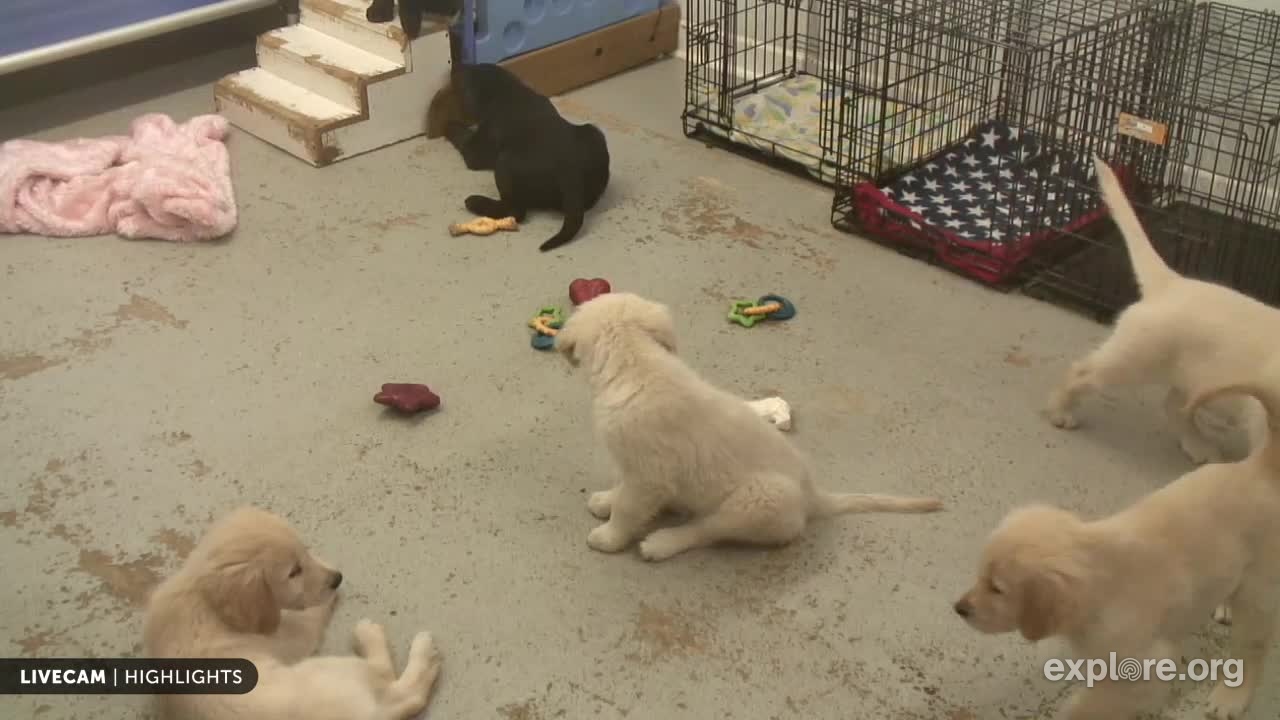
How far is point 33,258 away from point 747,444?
229 centimetres

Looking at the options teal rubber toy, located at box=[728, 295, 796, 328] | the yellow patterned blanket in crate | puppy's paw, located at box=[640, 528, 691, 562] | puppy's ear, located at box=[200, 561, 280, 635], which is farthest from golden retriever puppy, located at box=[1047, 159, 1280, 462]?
puppy's ear, located at box=[200, 561, 280, 635]

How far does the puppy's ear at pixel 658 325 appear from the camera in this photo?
2.10m

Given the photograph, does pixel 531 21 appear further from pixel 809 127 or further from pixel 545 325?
pixel 545 325

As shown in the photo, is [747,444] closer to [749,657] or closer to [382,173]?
[749,657]

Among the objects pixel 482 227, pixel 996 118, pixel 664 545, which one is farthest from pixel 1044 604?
pixel 996 118

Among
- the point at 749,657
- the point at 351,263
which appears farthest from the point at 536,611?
the point at 351,263

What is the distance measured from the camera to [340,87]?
391cm

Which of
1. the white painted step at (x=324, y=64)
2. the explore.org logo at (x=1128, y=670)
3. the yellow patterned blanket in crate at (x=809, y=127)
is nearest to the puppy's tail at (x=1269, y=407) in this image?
the explore.org logo at (x=1128, y=670)

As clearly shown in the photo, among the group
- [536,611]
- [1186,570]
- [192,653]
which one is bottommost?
[536,611]

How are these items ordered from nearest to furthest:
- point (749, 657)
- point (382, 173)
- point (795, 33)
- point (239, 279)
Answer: point (749, 657), point (239, 279), point (382, 173), point (795, 33)

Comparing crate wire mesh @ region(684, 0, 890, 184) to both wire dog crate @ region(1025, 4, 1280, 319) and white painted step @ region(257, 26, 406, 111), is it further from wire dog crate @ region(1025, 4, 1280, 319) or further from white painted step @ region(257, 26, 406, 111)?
white painted step @ region(257, 26, 406, 111)

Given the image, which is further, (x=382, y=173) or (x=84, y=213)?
(x=382, y=173)

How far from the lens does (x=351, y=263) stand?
330 centimetres

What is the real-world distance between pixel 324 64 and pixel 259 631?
8.57 feet
